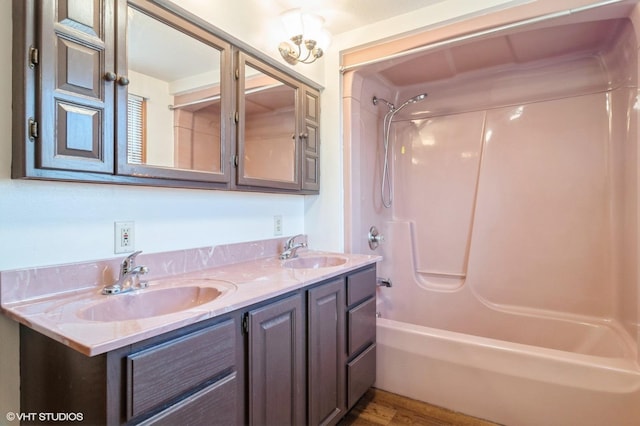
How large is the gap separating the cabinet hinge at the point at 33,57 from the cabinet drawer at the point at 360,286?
4.49ft

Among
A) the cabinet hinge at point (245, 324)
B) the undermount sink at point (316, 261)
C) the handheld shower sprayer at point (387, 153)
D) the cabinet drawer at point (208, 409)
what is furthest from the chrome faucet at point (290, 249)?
the handheld shower sprayer at point (387, 153)

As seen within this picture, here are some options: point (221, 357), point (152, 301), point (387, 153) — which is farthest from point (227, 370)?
point (387, 153)

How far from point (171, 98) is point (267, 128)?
514 mm

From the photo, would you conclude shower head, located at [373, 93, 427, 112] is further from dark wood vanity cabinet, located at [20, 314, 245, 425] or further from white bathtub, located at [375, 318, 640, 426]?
dark wood vanity cabinet, located at [20, 314, 245, 425]

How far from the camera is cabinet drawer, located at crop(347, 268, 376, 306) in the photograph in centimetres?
162

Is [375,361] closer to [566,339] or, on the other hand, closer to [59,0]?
[566,339]

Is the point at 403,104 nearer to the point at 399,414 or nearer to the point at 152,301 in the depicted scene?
the point at 399,414

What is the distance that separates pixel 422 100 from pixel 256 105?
1590 mm

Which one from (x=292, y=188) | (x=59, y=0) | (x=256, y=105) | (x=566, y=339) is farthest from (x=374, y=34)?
(x=566, y=339)

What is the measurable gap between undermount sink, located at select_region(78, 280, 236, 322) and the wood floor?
1.01m

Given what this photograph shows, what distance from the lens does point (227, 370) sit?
100 centimetres

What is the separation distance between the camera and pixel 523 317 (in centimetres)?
227

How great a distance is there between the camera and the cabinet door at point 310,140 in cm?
198

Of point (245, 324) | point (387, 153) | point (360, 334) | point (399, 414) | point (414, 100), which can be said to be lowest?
point (399, 414)
